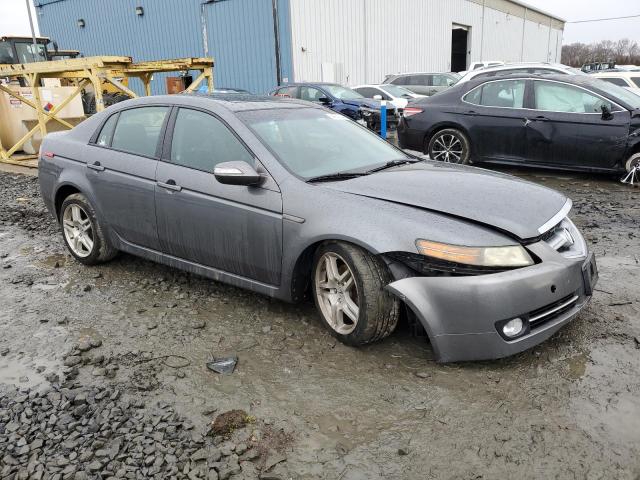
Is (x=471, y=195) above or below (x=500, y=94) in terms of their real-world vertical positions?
below

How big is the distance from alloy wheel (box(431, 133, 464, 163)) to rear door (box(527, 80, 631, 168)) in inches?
40.8

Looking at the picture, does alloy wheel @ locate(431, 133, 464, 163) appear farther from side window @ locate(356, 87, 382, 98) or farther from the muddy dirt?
side window @ locate(356, 87, 382, 98)

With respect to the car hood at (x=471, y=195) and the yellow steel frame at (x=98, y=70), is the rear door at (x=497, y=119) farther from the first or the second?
the yellow steel frame at (x=98, y=70)

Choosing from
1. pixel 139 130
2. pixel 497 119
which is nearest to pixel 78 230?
pixel 139 130

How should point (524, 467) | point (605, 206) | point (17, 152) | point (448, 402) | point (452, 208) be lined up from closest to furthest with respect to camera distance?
1. point (524, 467)
2. point (448, 402)
3. point (452, 208)
4. point (605, 206)
5. point (17, 152)

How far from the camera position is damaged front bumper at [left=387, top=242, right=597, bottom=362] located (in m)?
2.71

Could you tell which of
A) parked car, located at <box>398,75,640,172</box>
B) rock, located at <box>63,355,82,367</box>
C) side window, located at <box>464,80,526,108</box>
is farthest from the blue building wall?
rock, located at <box>63,355,82,367</box>

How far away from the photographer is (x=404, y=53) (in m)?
26.8

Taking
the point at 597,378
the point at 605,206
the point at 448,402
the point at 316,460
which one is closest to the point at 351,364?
the point at 448,402

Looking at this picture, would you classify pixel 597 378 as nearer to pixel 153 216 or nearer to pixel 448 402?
pixel 448 402

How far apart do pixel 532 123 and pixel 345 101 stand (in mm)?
7152

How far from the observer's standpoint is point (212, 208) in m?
3.60

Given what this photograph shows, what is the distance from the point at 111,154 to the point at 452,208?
2.81 m

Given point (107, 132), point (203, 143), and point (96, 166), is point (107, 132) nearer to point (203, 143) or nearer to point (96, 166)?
point (96, 166)
